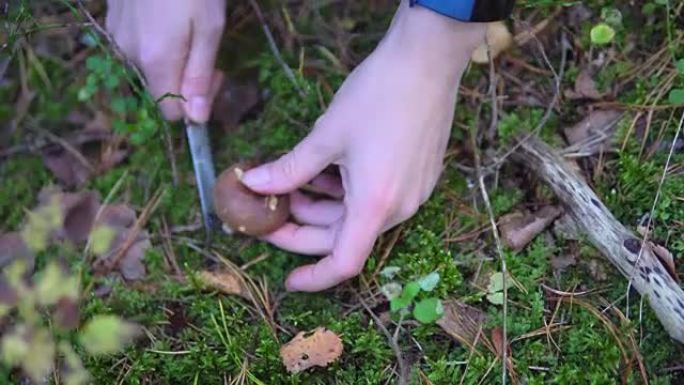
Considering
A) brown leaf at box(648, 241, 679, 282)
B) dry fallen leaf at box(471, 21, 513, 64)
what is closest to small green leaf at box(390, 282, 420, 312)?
brown leaf at box(648, 241, 679, 282)

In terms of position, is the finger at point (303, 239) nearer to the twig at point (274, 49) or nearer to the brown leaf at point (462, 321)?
the brown leaf at point (462, 321)

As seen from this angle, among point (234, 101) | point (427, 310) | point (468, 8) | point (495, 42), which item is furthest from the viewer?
point (234, 101)

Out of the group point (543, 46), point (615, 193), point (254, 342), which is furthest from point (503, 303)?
point (543, 46)

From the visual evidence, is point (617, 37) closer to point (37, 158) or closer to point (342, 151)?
point (342, 151)

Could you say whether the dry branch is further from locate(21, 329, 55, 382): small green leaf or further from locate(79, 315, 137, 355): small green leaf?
locate(21, 329, 55, 382): small green leaf

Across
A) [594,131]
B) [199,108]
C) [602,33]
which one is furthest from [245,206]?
[602,33]

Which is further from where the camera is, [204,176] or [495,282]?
[204,176]

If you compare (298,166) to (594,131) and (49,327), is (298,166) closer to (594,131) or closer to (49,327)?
(49,327)
